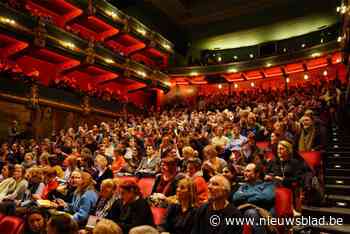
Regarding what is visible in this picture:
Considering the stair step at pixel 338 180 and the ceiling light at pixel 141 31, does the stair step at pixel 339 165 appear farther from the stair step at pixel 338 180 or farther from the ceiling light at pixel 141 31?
the ceiling light at pixel 141 31

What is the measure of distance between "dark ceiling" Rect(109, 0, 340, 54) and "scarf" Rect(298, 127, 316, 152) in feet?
40.0

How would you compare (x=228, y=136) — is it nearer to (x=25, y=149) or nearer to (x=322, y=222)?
(x=322, y=222)

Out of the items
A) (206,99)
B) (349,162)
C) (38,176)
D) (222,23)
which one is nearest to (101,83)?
(206,99)

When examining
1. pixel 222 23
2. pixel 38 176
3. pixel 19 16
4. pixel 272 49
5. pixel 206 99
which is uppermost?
pixel 222 23

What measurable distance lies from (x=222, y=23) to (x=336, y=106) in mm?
11244

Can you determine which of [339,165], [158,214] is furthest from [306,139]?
[158,214]

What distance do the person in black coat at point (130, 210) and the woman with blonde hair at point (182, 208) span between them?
0.43ft

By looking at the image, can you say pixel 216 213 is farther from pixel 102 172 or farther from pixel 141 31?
pixel 141 31

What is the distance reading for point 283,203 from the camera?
2307 mm

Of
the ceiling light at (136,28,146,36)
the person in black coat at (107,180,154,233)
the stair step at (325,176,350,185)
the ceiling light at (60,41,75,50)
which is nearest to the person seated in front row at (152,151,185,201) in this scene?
the person in black coat at (107,180,154,233)

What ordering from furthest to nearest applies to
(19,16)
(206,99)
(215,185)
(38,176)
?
(206,99) < (19,16) < (38,176) < (215,185)

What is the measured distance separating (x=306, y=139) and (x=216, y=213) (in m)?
2.57

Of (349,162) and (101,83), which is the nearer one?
(349,162)

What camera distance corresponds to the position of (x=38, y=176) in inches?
139
